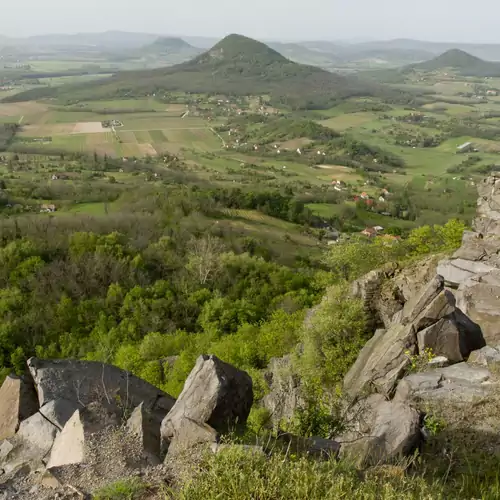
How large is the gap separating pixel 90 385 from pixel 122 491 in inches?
276

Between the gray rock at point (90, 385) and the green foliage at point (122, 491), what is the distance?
492 cm

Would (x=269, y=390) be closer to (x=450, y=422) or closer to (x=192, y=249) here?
(x=450, y=422)

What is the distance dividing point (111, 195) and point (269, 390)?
2761 inches

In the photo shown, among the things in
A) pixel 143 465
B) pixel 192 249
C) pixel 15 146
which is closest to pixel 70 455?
pixel 143 465

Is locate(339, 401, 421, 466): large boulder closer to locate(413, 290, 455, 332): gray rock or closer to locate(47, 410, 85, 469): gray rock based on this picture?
locate(413, 290, 455, 332): gray rock

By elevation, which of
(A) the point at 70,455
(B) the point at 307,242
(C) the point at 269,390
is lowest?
(B) the point at 307,242

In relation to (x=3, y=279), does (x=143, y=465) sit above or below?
above

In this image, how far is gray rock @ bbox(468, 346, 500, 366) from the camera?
13.1 meters

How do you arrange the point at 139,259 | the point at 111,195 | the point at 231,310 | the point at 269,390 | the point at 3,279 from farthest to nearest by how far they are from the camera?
the point at 111,195 < the point at 139,259 < the point at 3,279 < the point at 231,310 < the point at 269,390

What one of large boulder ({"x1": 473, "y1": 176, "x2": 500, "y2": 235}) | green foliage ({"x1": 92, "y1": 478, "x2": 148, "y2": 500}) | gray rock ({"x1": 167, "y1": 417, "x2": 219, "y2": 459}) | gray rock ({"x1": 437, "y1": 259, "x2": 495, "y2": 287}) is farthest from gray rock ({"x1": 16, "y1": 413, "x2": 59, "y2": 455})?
large boulder ({"x1": 473, "y1": 176, "x2": 500, "y2": 235})

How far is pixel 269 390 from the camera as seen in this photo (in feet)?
70.0

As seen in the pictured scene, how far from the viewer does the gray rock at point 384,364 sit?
13992mm

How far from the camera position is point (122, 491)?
7.48m

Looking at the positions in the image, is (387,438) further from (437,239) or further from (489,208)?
(437,239)
